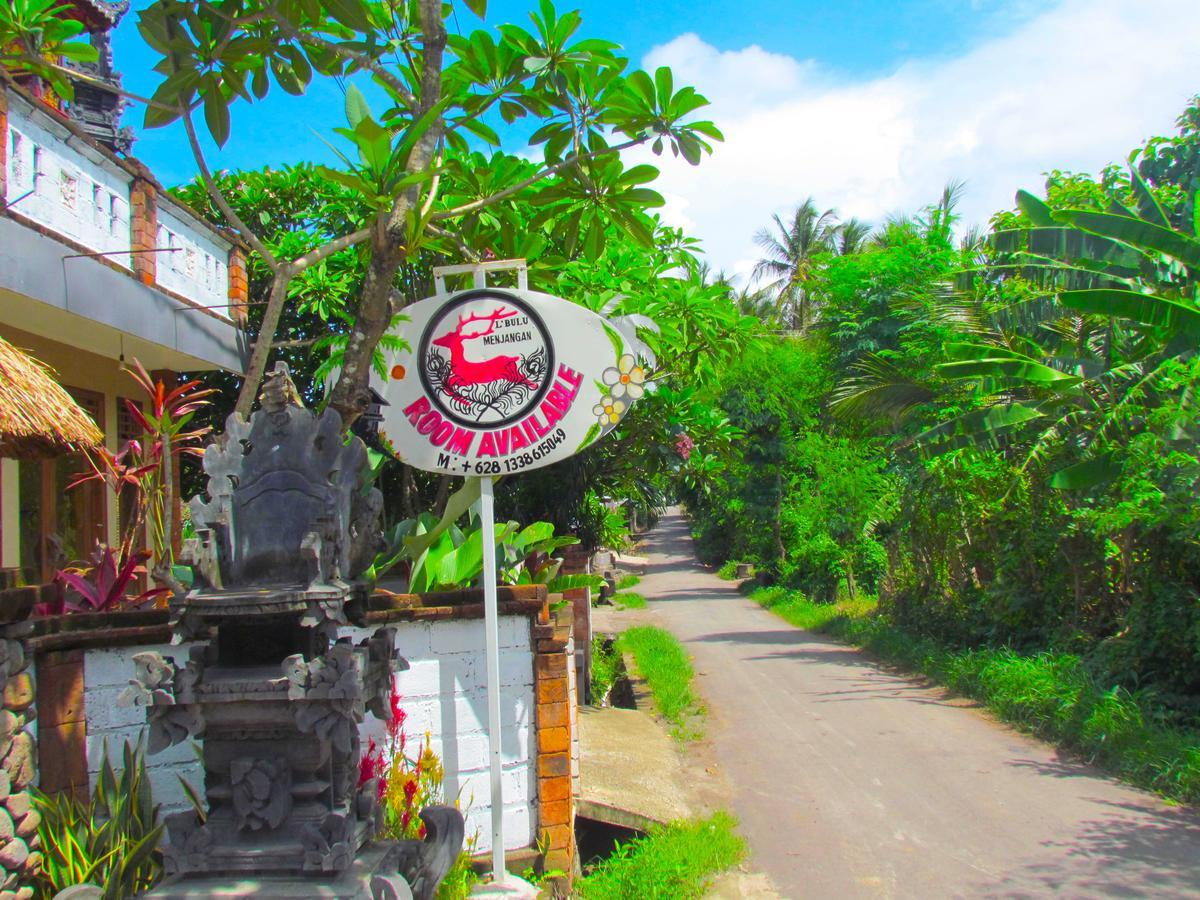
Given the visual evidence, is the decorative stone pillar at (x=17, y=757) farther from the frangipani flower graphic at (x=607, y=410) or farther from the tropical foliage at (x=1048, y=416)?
the tropical foliage at (x=1048, y=416)

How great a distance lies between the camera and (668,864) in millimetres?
5570

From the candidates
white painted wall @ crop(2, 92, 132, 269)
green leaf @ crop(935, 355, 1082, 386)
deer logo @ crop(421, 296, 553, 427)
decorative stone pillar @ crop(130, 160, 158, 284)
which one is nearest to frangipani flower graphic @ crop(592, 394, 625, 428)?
deer logo @ crop(421, 296, 553, 427)

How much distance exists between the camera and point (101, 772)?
4.06m

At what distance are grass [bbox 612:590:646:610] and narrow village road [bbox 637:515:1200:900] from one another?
38.9 ft

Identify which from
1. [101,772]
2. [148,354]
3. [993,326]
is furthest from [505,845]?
[993,326]

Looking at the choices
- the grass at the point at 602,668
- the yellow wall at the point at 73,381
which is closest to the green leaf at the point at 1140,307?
the grass at the point at 602,668

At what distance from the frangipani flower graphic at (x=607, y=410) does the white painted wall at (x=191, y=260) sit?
5.04 metres

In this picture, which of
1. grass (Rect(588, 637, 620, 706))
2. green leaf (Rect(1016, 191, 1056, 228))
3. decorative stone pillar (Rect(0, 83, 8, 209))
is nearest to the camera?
decorative stone pillar (Rect(0, 83, 8, 209))

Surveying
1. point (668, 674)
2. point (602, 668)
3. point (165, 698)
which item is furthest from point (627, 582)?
point (165, 698)

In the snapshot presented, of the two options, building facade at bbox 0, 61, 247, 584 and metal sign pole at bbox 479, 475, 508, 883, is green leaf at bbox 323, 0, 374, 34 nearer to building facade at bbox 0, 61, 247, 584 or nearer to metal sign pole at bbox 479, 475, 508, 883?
building facade at bbox 0, 61, 247, 584

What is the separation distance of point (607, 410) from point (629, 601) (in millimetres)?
20631

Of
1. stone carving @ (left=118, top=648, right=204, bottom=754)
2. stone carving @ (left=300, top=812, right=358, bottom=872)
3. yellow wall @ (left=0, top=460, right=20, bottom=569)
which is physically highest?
yellow wall @ (left=0, top=460, right=20, bottom=569)

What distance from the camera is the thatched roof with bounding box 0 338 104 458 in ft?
15.6

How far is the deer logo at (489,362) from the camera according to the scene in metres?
4.77
